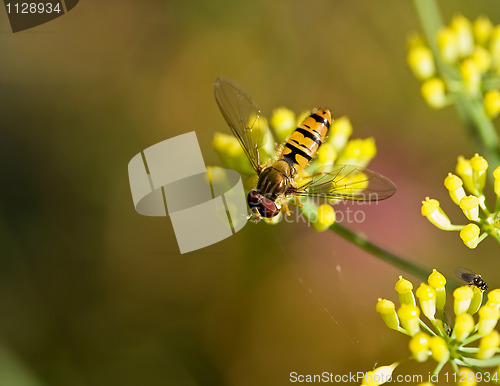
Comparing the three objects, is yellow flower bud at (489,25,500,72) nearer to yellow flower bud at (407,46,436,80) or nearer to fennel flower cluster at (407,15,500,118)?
fennel flower cluster at (407,15,500,118)

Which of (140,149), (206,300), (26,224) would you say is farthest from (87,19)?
(206,300)

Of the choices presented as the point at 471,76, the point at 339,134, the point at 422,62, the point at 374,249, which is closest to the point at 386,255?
the point at 374,249

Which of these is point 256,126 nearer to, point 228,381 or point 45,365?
point 228,381

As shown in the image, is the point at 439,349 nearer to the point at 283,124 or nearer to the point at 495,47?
the point at 283,124

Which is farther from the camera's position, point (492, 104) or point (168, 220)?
point (168, 220)

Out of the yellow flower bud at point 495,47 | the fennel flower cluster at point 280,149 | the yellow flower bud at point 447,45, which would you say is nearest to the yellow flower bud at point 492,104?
the yellow flower bud at point 495,47

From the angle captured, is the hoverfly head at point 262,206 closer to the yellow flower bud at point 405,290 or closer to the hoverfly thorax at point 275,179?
the hoverfly thorax at point 275,179
